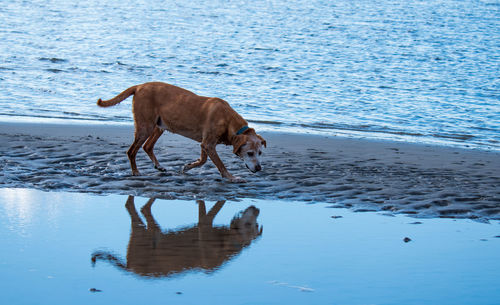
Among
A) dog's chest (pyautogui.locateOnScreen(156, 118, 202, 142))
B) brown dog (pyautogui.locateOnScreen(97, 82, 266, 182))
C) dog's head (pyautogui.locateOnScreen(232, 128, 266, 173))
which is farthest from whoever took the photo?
dog's chest (pyautogui.locateOnScreen(156, 118, 202, 142))

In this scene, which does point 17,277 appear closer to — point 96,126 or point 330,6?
point 96,126

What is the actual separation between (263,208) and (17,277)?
9.52ft

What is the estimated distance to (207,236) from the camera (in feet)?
18.6

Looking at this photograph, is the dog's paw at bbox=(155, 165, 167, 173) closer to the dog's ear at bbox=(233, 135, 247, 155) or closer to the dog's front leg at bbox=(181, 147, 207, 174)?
the dog's front leg at bbox=(181, 147, 207, 174)

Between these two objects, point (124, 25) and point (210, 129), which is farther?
point (124, 25)

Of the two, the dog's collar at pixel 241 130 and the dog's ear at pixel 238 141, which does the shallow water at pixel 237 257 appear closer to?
the dog's ear at pixel 238 141

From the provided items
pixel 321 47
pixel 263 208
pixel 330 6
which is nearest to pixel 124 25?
pixel 321 47

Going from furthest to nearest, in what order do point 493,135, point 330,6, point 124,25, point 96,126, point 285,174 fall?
point 330,6
point 124,25
point 493,135
point 96,126
point 285,174

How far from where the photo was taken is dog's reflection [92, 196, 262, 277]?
187 inches

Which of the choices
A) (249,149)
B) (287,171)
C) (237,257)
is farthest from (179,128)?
(237,257)

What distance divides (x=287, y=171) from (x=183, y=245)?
143 inches

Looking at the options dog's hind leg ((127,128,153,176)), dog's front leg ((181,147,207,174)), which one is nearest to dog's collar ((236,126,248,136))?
dog's front leg ((181,147,207,174))

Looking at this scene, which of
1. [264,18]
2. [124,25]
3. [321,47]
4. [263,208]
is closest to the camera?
[263,208]

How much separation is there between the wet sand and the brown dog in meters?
0.29
